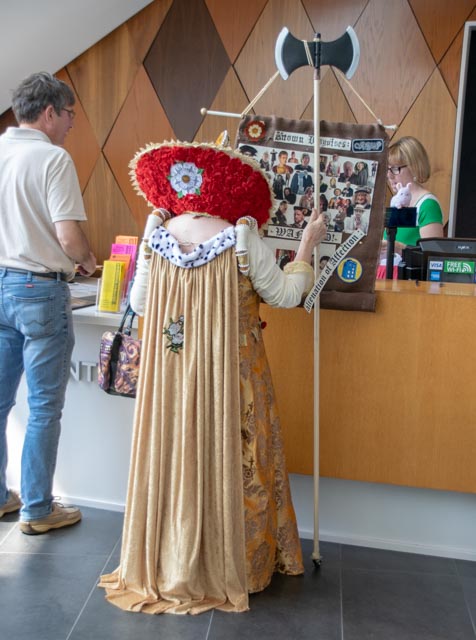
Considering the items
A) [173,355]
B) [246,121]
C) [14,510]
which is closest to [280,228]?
[246,121]

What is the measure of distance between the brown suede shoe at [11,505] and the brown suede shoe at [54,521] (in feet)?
0.63

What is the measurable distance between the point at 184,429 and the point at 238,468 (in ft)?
0.71

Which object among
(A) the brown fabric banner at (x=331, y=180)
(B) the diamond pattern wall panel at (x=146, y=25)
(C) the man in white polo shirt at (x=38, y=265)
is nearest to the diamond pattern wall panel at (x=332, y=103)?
(B) the diamond pattern wall panel at (x=146, y=25)

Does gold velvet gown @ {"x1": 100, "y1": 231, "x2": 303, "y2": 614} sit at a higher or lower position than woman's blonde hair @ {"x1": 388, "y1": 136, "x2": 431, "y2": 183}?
lower

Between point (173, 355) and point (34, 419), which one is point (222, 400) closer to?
point (173, 355)

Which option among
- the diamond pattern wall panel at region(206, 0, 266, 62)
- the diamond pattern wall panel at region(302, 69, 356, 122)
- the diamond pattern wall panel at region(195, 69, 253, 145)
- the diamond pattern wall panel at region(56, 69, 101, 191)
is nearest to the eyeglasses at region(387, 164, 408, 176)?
the diamond pattern wall panel at region(302, 69, 356, 122)

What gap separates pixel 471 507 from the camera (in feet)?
9.23

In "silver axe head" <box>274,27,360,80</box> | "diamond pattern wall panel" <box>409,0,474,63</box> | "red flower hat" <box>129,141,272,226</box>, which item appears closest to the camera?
"red flower hat" <box>129,141,272,226</box>

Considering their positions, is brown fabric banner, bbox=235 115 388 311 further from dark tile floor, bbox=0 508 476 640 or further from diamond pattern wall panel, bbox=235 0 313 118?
diamond pattern wall panel, bbox=235 0 313 118

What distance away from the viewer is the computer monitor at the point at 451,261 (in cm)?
293

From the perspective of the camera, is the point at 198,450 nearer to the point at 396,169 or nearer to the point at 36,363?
the point at 36,363

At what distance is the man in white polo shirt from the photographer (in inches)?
104

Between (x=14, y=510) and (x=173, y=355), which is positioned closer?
(x=173, y=355)

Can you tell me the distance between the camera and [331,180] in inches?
103
